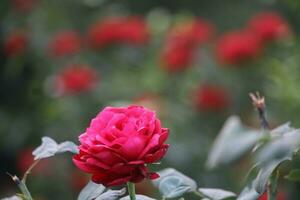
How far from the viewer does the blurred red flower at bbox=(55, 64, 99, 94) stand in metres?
2.91

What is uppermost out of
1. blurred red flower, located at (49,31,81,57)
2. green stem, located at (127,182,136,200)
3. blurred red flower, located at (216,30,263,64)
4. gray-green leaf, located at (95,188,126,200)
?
blurred red flower, located at (49,31,81,57)

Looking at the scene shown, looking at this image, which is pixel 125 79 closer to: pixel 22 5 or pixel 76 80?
pixel 76 80

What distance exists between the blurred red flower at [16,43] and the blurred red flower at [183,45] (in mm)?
527

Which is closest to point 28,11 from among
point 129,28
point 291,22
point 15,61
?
point 15,61

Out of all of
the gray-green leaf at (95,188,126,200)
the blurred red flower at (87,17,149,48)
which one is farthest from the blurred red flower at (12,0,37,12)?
the gray-green leaf at (95,188,126,200)

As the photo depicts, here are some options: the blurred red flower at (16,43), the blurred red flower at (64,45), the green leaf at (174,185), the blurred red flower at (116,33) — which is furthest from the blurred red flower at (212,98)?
the green leaf at (174,185)

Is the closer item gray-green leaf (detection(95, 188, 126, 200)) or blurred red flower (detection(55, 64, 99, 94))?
gray-green leaf (detection(95, 188, 126, 200))

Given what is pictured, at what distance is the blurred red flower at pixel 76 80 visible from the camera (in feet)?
9.53

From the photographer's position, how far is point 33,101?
321cm

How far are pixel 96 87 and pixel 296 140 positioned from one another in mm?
2030

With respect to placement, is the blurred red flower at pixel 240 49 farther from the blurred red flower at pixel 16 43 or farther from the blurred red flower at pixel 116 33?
the blurred red flower at pixel 16 43

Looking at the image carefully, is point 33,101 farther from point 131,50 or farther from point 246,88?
point 246,88

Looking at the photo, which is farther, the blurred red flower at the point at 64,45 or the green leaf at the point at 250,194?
the blurred red flower at the point at 64,45

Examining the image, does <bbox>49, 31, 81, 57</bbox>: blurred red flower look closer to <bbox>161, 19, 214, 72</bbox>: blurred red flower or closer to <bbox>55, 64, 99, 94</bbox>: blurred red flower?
<bbox>55, 64, 99, 94</bbox>: blurred red flower
